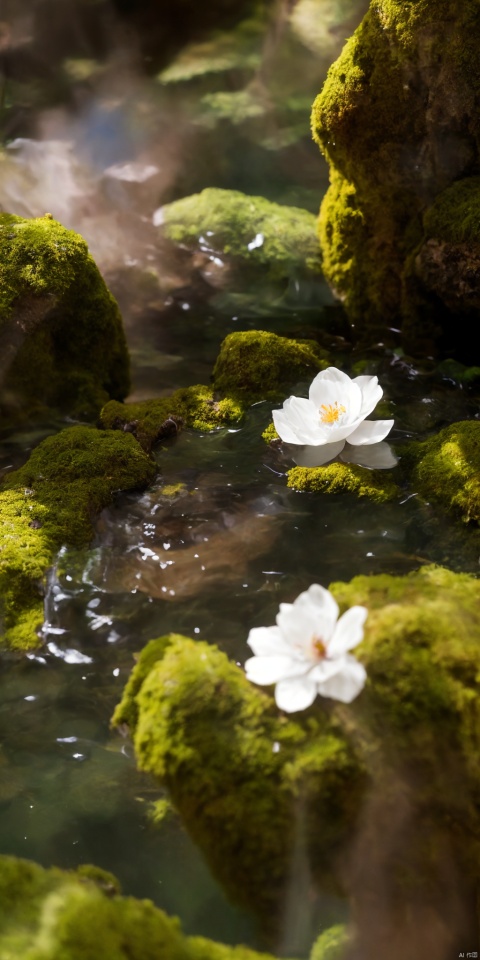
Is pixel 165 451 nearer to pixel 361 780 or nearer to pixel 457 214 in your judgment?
pixel 457 214

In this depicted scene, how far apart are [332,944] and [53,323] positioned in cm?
317

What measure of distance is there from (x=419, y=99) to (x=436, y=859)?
11.7 ft

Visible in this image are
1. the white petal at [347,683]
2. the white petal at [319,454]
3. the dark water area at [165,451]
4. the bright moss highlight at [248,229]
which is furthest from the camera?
the bright moss highlight at [248,229]

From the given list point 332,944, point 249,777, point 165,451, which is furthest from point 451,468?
point 332,944

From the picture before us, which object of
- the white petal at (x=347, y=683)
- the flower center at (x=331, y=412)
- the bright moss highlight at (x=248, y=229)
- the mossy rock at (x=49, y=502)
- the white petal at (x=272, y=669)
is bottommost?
the mossy rock at (x=49, y=502)

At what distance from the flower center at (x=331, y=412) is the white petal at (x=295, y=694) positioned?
1460 mm

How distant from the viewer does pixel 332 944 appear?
6.76ft

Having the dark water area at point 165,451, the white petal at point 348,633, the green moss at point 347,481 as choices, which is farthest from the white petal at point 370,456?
the white petal at point 348,633

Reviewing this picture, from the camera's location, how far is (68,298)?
4.11 meters

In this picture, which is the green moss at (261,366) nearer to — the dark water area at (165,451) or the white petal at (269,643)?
the dark water area at (165,451)

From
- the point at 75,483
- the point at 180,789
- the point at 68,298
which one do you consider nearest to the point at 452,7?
the point at 68,298

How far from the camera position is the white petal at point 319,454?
3.31 meters

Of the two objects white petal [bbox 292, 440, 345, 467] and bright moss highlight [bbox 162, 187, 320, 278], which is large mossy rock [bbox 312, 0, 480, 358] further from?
white petal [bbox 292, 440, 345, 467]

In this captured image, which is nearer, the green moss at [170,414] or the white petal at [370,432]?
the white petal at [370,432]
